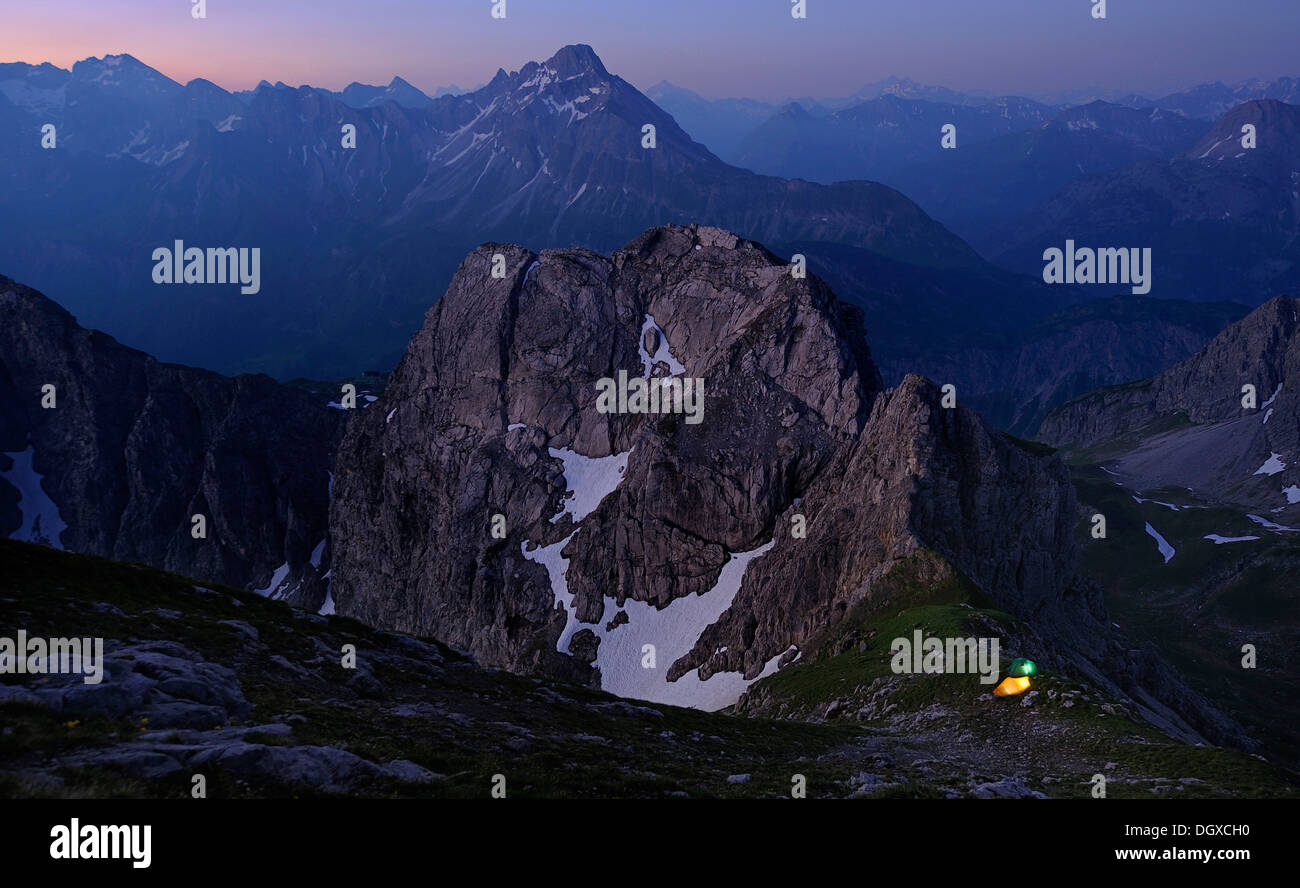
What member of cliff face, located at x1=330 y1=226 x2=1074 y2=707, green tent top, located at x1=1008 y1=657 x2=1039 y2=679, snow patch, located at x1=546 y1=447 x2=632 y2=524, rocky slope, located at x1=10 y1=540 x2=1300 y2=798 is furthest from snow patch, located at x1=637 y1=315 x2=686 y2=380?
green tent top, located at x1=1008 y1=657 x2=1039 y2=679

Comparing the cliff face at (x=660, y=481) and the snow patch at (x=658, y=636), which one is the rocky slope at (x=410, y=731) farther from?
the snow patch at (x=658, y=636)

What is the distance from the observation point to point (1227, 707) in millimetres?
134375

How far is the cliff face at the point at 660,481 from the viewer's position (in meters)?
97.8

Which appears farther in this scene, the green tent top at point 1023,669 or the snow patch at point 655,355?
the snow patch at point 655,355

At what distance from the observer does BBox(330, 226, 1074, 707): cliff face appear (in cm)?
9781

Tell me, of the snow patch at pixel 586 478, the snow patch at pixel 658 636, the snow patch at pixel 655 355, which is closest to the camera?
the snow patch at pixel 658 636

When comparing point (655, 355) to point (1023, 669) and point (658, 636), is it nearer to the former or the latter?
point (658, 636)

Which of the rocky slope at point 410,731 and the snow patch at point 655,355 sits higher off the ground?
the snow patch at point 655,355

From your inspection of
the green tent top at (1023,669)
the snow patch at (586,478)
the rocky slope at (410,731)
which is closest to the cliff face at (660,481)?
the snow patch at (586,478)

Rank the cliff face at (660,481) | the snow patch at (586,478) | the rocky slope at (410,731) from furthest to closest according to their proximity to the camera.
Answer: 1. the snow patch at (586,478)
2. the cliff face at (660,481)
3. the rocky slope at (410,731)

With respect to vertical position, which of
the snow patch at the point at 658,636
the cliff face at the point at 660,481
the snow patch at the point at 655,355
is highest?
the snow patch at the point at 655,355

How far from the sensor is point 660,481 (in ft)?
428
